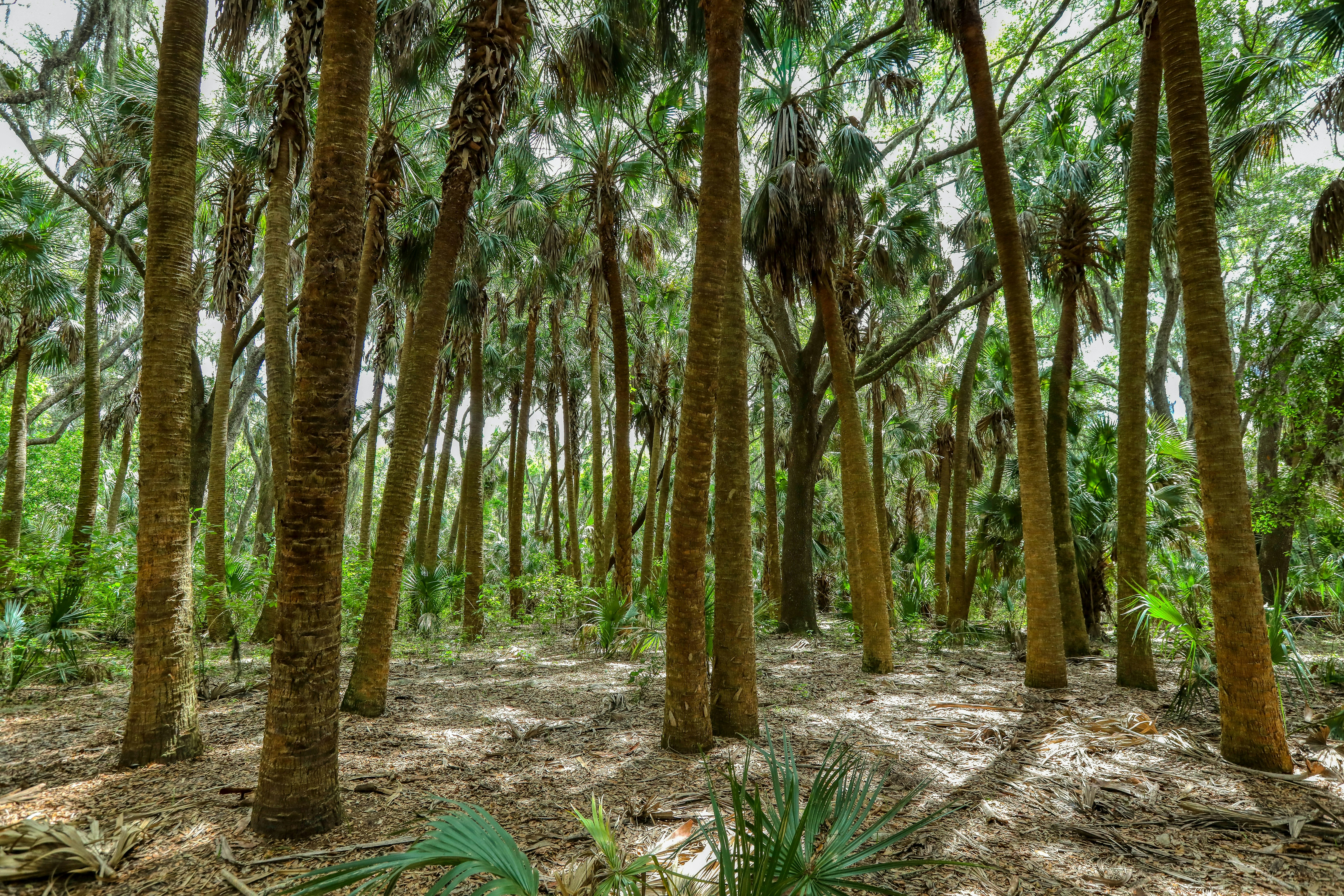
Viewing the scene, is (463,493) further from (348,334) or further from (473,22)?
(348,334)

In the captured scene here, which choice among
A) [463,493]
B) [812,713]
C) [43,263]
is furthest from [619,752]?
[43,263]

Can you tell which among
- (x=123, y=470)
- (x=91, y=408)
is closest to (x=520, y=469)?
(x=91, y=408)

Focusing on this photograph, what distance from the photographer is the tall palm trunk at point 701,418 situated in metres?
5.10

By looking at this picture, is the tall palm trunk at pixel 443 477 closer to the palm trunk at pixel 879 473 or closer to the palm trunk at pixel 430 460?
the palm trunk at pixel 430 460

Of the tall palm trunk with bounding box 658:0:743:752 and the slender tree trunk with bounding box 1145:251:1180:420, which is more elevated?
the slender tree trunk with bounding box 1145:251:1180:420

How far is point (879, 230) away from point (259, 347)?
1508cm

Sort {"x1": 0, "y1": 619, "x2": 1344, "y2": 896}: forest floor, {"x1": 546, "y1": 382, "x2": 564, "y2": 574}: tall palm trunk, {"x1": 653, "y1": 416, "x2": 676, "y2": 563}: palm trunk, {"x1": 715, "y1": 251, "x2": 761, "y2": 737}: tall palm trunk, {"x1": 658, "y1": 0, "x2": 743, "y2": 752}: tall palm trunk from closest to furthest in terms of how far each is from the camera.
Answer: {"x1": 0, "y1": 619, "x2": 1344, "y2": 896}: forest floor, {"x1": 658, "y1": 0, "x2": 743, "y2": 752}: tall palm trunk, {"x1": 715, "y1": 251, "x2": 761, "y2": 737}: tall palm trunk, {"x1": 653, "y1": 416, "x2": 676, "y2": 563}: palm trunk, {"x1": 546, "y1": 382, "x2": 564, "y2": 574}: tall palm trunk

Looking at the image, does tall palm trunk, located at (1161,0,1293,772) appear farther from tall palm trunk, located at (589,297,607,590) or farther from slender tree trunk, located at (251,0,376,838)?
tall palm trunk, located at (589,297,607,590)

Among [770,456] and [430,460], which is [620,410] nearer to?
[770,456]

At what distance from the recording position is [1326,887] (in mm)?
3156

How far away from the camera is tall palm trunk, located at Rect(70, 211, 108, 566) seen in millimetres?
10727

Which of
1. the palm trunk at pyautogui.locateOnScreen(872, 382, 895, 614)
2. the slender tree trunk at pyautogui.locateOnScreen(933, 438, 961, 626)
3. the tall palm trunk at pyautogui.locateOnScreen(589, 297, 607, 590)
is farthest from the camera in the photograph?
the slender tree trunk at pyautogui.locateOnScreen(933, 438, 961, 626)

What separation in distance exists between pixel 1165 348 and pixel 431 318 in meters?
18.5

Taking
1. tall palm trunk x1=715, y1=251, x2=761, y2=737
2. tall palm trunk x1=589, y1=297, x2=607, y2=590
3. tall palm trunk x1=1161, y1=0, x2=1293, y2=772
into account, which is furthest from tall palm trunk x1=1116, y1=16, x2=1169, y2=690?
tall palm trunk x1=589, y1=297, x2=607, y2=590
